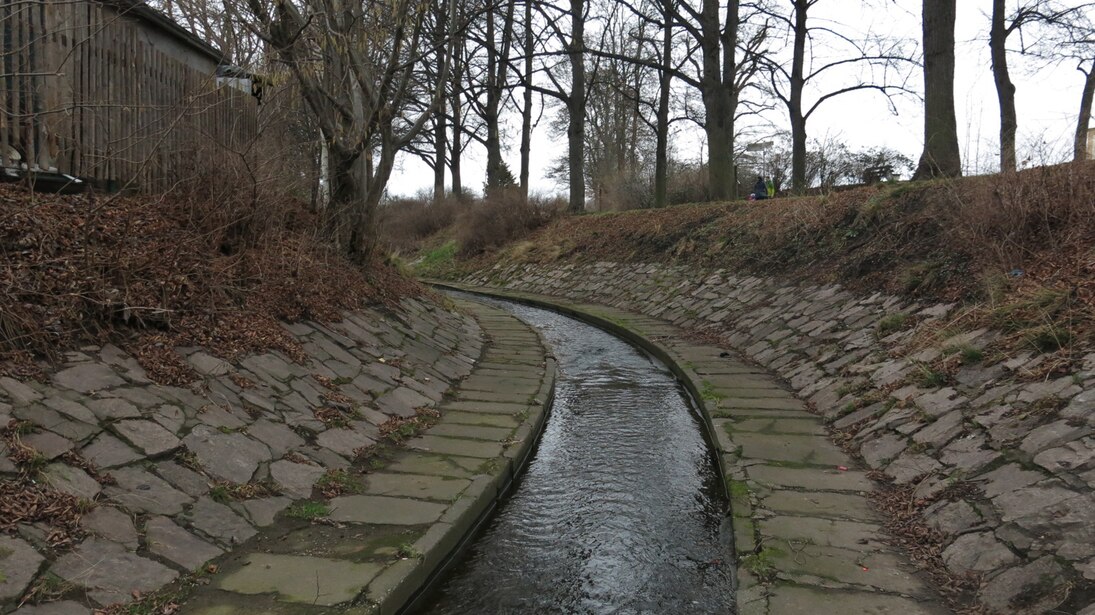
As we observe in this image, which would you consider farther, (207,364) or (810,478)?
(207,364)

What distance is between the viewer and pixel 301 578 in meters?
3.49

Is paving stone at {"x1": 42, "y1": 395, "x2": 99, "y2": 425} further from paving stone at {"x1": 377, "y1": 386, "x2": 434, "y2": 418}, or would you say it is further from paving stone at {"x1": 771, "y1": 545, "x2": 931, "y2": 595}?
paving stone at {"x1": 771, "y1": 545, "x2": 931, "y2": 595}

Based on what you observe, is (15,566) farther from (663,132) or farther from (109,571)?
(663,132)

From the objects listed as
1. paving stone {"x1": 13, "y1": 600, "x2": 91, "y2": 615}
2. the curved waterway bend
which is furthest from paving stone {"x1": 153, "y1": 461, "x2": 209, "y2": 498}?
the curved waterway bend

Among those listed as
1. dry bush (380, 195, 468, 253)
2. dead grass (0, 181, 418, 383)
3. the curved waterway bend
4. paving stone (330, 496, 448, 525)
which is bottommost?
the curved waterway bend

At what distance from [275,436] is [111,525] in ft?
5.01

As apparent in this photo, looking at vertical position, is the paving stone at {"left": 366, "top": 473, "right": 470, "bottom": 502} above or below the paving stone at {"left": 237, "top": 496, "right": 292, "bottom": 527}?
below

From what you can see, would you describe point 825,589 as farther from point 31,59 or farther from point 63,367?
point 31,59

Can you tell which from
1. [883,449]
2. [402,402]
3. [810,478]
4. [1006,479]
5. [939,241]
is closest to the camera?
[1006,479]

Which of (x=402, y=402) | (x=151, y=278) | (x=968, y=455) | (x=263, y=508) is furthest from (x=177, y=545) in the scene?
(x=968, y=455)

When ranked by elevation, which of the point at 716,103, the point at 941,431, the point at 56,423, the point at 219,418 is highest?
the point at 716,103

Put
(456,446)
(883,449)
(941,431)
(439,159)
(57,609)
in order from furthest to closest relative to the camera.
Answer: (439,159) → (456,446) → (883,449) → (941,431) → (57,609)

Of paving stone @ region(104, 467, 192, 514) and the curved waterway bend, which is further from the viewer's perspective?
the curved waterway bend

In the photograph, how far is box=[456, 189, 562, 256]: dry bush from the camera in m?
24.1
